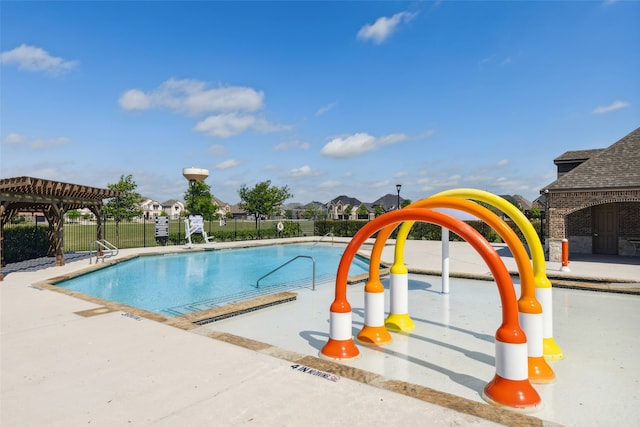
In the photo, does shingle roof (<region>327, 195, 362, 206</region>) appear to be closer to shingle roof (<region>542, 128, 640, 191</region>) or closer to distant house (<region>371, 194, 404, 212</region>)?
distant house (<region>371, 194, 404, 212</region>)

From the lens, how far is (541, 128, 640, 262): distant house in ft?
49.0

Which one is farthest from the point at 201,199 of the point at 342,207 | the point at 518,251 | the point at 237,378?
the point at 342,207

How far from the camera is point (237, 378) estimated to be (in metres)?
4.38

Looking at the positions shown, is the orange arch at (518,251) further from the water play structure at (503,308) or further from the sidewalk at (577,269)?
the sidewalk at (577,269)

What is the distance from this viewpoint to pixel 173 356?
16.9 ft

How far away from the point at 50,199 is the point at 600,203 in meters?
22.1

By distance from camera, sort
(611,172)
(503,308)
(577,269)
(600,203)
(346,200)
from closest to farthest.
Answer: (503,308) < (577,269) < (600,203) < (611,172) < (346,200)

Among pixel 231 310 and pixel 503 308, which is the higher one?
pixel 503 308

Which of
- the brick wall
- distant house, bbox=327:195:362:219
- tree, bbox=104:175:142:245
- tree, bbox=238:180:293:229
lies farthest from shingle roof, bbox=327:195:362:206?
the brick wall

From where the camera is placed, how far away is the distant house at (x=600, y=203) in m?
14.9

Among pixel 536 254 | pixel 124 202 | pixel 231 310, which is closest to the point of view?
pixel 536 254

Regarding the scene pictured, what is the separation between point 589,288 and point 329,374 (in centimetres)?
975

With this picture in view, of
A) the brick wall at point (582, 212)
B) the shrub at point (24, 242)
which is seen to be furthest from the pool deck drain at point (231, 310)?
the shrub at point (24, 242)

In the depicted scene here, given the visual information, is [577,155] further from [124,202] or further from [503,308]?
[124,202]
